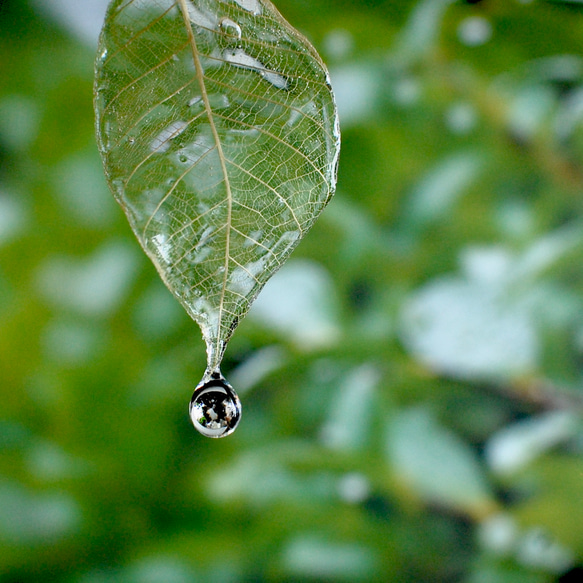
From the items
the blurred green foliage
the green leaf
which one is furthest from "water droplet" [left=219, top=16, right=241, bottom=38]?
the blurred green foliage

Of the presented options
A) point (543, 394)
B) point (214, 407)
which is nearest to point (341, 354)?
point (543, 394)

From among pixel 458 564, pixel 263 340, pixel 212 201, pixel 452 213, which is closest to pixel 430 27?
pixel 452 213

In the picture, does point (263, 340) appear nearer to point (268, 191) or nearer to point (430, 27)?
point (430, 27)

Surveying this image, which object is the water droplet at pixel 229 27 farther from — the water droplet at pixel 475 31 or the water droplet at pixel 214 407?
the water droplet at pixel 475 31

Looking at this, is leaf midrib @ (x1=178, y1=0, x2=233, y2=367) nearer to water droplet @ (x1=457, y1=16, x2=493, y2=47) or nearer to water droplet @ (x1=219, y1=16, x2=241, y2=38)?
water droplet @ (x1=219, y1=16, x2=241, y2=38)

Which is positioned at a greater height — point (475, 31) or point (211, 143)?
point (475, 31)

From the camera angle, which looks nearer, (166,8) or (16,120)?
(166,8)

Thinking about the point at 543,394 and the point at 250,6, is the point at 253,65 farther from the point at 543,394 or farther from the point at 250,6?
the point at 543,394
